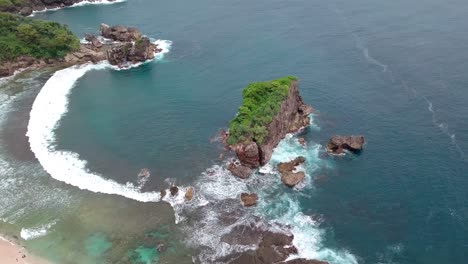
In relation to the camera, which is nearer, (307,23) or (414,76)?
(414,76)

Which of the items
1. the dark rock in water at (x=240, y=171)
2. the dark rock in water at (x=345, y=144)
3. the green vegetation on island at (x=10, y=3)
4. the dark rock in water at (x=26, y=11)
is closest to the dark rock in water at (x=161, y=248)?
the dark rock in water at (x=240, y=171)

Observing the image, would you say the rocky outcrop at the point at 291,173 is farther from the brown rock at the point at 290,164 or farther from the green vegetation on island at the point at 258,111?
the green vegetation on island at the point at 258,111

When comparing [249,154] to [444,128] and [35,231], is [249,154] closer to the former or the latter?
[35,231]

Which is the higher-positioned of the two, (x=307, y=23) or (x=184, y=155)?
(x=307, y=23)

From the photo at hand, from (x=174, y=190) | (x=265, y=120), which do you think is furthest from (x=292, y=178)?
(x=174, y=190)

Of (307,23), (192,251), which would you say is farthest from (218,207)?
(307,23)

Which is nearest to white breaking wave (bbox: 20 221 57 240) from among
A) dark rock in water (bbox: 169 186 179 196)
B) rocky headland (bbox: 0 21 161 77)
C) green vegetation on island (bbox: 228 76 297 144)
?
dark rock in water (bbox: 169 186 179 196)

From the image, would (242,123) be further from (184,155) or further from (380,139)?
(380,139)

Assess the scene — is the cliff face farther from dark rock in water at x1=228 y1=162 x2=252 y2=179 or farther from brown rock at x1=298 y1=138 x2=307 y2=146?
brown rock at x1=298 y1=138 x2=307 y2=146
